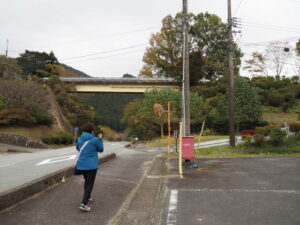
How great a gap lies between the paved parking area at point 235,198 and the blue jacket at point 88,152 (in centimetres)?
164

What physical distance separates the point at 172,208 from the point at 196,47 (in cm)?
5117

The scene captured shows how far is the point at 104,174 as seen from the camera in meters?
9.52

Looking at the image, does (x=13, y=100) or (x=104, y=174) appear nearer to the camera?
(x=104, y=174)

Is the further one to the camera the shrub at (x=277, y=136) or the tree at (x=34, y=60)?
the tree at (x=34, y=60)

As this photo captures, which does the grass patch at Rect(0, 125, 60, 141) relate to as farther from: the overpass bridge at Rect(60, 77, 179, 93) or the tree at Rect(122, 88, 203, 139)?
the overpass bridge at Rect(60, 77, 179, 93)

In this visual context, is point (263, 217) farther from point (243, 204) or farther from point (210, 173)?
point (210, 173)

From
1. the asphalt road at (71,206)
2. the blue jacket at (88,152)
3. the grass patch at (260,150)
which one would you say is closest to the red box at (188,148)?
the asphalt road at (71,206)

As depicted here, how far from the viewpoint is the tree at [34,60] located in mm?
59094

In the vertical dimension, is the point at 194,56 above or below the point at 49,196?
above

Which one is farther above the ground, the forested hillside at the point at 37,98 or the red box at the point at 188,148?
the forested hillside at the point at 37,98

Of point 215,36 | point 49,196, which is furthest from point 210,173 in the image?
point 215,36

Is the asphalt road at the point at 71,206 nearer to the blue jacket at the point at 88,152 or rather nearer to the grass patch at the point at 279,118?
the blue jacket at the point at 88,152

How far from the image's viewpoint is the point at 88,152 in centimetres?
537

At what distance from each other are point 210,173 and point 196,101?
27.3 metres
